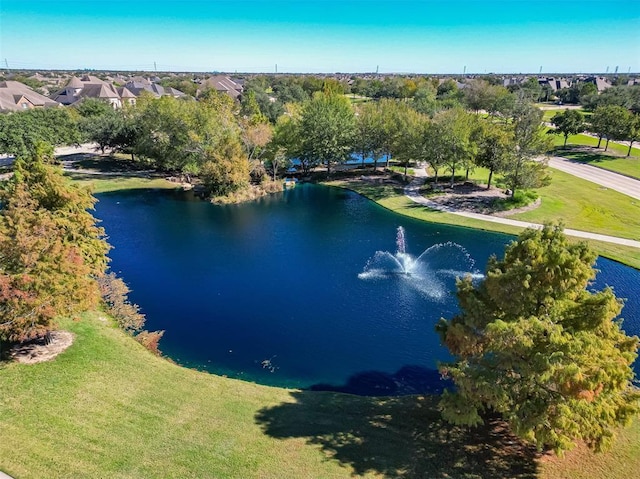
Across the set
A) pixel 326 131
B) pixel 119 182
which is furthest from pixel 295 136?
pixel 119 182

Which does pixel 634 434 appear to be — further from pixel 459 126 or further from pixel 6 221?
pixel 459 126

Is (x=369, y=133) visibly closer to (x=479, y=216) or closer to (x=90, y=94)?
(x=479, y=216)

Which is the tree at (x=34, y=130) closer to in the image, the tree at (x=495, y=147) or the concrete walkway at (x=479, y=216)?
the concrete walkway at (x=479, y=216)

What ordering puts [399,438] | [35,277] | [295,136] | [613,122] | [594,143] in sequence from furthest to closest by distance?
[594,143], [613,122], [295,136], [35,277], [399,438]

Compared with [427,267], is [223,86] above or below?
above

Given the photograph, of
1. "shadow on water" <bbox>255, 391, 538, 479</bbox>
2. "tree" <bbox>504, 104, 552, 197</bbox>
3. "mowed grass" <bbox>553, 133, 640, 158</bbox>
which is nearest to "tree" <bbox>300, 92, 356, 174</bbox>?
"tree" <bbox>504, 104, 552, 197</bbox>

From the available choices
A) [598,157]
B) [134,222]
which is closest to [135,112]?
[134,222]
